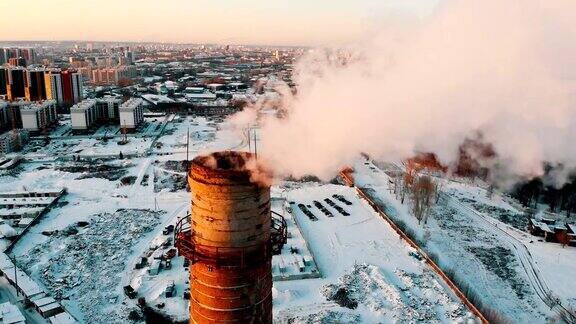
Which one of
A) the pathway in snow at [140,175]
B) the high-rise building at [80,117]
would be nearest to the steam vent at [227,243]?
the pathway in snow at [140,175]

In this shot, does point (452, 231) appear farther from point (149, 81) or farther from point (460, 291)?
point (149, 81)

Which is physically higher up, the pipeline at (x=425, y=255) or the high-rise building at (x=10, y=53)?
the high-rise building at (x=10, y=53)

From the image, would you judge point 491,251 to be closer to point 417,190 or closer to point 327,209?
point 417,190

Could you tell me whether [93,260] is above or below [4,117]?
below

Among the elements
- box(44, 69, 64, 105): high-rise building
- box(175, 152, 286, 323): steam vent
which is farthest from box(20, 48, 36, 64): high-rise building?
box(175, 152, 286, 323): steam vent

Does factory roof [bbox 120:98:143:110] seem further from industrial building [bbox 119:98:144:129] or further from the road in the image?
the road

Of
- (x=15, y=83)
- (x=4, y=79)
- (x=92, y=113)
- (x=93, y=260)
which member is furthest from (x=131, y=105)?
(x=93, y=260)

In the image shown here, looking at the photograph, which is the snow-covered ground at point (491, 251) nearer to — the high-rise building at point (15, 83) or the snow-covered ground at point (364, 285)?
the snow-covered ground at point (364, 285)
